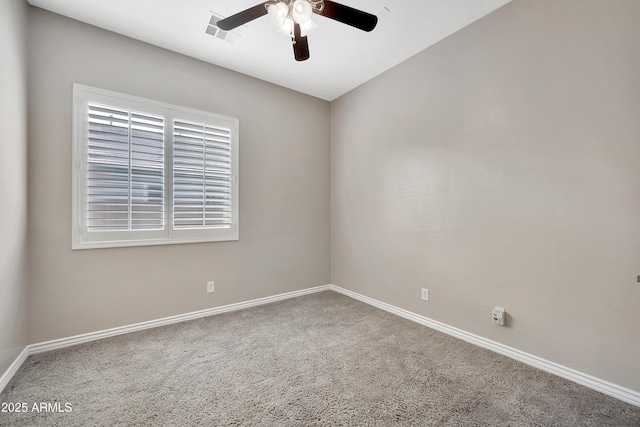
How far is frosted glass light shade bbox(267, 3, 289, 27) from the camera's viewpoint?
165 cm

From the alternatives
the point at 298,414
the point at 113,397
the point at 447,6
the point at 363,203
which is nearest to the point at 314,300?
the point at 363,203

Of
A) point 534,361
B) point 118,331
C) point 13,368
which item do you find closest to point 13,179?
point 13,368

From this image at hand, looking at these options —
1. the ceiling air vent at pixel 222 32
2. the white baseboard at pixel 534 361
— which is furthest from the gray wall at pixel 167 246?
the white baseboard at pixel 534 361

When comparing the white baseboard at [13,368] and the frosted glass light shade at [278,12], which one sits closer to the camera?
the frosted glass light shade at [278,12]

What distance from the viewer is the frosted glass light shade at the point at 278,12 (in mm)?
1650

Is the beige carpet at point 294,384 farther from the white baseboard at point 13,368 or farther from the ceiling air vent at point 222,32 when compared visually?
the ceiling air vent at point 222,32

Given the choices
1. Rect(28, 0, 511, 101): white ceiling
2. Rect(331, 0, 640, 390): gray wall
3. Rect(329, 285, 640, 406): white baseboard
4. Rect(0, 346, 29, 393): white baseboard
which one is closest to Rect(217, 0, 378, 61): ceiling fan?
Rect(28, 0, 511, 101): white ceiling

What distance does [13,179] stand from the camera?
1920 millimetres

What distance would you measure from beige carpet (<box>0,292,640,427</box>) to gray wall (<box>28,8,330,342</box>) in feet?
1.27

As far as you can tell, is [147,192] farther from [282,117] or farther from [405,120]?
[405,120]

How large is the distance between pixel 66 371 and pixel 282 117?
3.22 m

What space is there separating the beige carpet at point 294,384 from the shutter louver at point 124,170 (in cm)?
111

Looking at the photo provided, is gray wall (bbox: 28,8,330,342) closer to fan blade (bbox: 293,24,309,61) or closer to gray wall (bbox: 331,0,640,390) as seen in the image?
gray wall (bbox: 331,0,640,390)

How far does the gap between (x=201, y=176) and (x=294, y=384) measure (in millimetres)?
2247
